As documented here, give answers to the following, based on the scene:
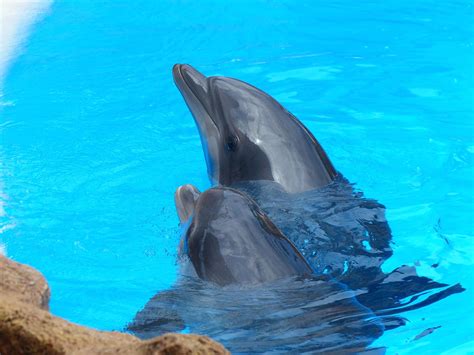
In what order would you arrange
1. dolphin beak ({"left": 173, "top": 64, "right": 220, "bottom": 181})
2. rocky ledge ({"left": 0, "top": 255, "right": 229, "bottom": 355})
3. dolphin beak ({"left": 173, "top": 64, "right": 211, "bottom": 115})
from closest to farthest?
rocky ledge ({"left": 0, "top": 255, "right": 229, "bottom": 355}), dolphin beak ({"left": 173, "top": 64, "right": 220, "bottom": 181}), dolphin beak ({"left": 173, "top": 64, "right": 211, "bottom": 115})

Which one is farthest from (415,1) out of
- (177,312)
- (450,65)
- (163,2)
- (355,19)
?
(177,312)

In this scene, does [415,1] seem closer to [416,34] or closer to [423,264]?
[416,34]

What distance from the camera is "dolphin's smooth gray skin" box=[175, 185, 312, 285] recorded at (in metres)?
4.22

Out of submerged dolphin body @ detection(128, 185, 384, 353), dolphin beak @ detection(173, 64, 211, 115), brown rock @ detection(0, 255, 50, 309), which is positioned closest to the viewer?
brown rock @ detection(0, 255, 50, 309)

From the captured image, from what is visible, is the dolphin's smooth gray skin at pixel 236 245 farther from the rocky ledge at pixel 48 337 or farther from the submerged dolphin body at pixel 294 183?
the rocky ledge at pixel 48 337

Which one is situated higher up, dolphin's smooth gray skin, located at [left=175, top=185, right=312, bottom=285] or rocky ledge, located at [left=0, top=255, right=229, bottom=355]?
dolphin's smooth gray skin, located at [left=175, top=185, right=312, bottom=285]

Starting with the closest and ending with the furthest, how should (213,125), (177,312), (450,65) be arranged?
(177,312) → (213,125) → (450,65)

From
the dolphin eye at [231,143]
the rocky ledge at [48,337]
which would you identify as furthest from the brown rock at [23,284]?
the dolphin eye at [231,143]

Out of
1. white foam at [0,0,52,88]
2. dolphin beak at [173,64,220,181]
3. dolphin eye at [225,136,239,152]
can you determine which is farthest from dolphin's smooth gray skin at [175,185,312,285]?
white foam at [0,0,52,88]

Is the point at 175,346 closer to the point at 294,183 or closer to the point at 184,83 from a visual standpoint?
the point at 294,183

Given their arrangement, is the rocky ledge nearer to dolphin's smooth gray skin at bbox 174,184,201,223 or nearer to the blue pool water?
the blue pool water

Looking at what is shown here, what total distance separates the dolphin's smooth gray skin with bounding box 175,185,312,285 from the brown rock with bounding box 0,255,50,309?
5.72 feet

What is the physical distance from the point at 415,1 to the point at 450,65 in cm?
236

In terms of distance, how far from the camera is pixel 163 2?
11.3 m
